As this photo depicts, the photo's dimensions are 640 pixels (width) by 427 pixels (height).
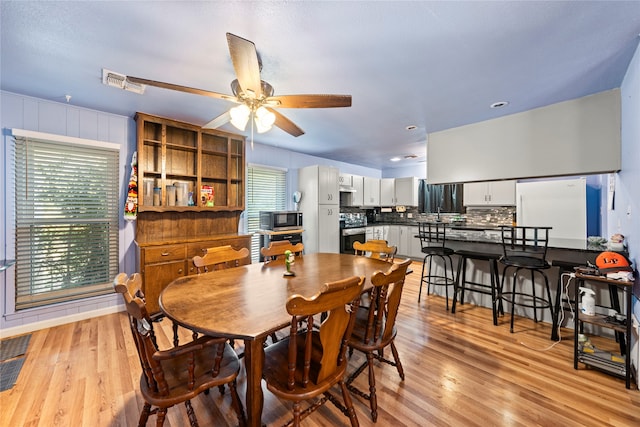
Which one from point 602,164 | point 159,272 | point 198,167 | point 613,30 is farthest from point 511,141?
point 159,272

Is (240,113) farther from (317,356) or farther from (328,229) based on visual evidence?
(328,229)

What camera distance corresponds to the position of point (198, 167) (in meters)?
3.62

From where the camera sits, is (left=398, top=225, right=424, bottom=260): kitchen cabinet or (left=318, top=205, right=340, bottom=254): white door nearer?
(left=318, top=205, right=340, bottom=254): white door

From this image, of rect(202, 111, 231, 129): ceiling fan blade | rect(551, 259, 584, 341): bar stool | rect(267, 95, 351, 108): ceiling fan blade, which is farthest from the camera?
rect(551, 259, 584, 341): bar stool

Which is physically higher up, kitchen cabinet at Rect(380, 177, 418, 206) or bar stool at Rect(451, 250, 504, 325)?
kitchen cabinet at Rect(380, 177, 418, 206)

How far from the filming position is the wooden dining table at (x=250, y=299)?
46.8 inches

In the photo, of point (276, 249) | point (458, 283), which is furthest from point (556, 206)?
point (276, 249)

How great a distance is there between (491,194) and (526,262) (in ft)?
10.2

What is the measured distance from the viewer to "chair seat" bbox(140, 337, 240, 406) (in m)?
1.18

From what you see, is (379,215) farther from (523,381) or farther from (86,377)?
(86,377)

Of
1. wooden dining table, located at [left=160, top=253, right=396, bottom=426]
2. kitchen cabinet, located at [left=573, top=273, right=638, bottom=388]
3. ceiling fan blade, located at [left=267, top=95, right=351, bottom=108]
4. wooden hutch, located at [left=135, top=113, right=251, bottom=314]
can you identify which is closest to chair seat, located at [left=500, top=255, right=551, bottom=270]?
kitchen cabinet, located at [left=573, top=273, right=638, bottom=388]

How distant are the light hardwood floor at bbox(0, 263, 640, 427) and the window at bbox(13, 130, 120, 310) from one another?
1.93 feet

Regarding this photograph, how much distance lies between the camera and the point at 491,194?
522cm

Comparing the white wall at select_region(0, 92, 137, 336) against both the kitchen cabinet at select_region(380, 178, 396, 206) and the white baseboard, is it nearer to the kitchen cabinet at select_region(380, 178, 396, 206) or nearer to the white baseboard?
the white baseboard
